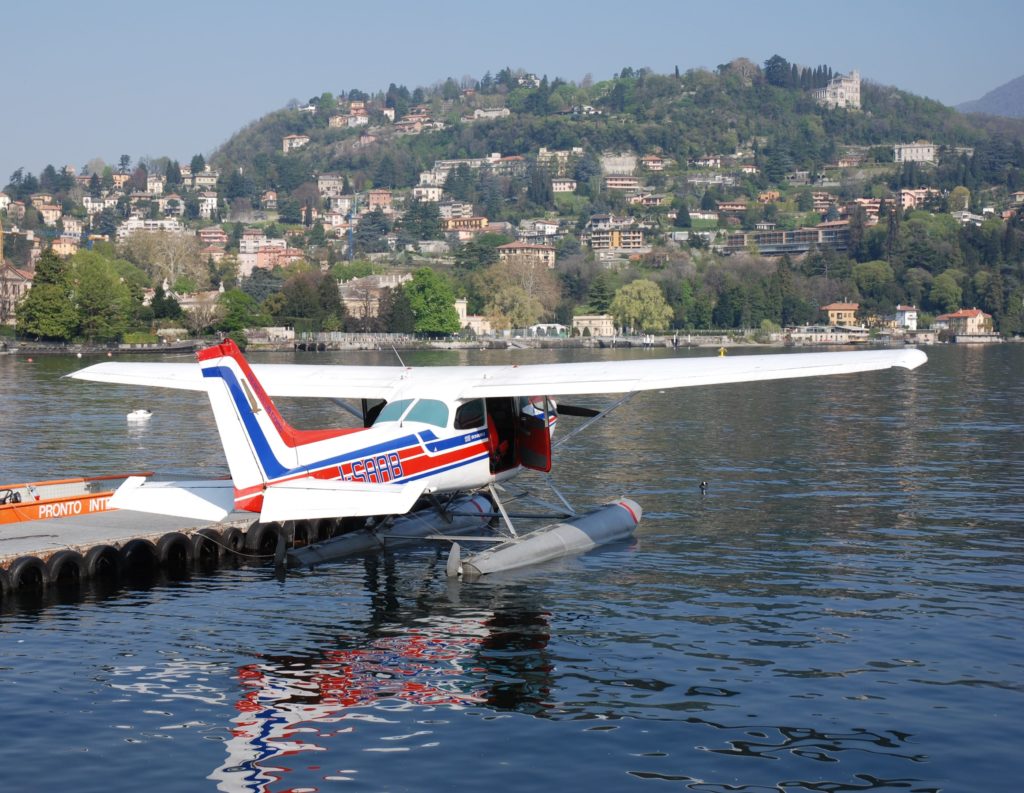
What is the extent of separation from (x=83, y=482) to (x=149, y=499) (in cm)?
772

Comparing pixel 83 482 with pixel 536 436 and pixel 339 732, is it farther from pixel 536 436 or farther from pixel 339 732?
pixel 339 732

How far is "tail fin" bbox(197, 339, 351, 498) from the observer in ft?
68.1

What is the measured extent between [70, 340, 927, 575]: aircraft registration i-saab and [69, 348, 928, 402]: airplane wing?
4 cm

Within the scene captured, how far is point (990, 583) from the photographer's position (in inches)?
946

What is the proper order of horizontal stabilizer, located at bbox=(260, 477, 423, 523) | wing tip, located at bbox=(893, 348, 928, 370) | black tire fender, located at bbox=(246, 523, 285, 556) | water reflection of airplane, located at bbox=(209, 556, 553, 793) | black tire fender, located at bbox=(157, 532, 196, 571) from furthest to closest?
1. black tire fender, located at bbox=(246, 523, 285, 556)
2. black tire fender, located at bbox=(157, 532, 196, 571)
3. wing tip, located at bbox=(893, 348, 928, 370)
4. horizontal stabilizer, located at bbox=(260, 477, 423, 523)
5. water reflection of airplane, located at bbox=(209, 556, 553, 793)

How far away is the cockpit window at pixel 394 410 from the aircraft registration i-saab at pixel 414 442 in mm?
29

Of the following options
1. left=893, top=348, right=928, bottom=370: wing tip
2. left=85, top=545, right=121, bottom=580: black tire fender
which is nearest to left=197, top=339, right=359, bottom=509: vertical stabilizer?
left=85, top=545, right=121, bottom=580: black tire fender

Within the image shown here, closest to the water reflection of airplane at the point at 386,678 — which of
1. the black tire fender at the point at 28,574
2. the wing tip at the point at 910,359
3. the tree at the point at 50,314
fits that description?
the black tire fender at the point at 28,574

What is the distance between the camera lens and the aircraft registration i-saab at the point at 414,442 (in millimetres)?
20781

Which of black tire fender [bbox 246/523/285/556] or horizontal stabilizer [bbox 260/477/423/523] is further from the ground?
horizontal stabilizer [bbox 260/477/423/523]

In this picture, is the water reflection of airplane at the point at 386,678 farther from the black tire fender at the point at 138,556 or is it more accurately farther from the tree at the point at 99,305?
the tree at the point at 99,305

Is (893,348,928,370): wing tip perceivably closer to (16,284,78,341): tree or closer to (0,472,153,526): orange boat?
(0,472,153,526): orange boat

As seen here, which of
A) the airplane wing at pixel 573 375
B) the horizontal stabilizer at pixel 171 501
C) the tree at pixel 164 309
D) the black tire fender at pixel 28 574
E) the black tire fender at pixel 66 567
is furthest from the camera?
the tree at pixel 164 309

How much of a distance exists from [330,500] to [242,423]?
201 cm
